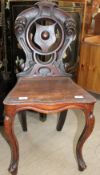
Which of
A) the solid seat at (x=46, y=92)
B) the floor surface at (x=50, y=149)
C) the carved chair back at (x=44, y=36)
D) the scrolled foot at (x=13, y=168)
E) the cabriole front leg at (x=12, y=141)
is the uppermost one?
the carved chair back at (x=44, y=36)

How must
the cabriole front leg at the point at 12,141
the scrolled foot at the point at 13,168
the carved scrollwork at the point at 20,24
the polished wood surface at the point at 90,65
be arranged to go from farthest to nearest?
1. the polished wood surface at the point at 90,65
2. the carved scrollwork at the point at 20,24
3. the scrolled foot at the point at 13,168
4. the cabriole front leg at the point at 12,141

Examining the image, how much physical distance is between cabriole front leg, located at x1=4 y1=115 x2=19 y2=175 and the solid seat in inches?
4.2

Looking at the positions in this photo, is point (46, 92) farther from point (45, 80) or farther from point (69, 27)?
point (69, 27)

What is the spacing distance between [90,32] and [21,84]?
1.46 m

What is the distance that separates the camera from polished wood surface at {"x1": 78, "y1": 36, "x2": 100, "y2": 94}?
2.26 metres

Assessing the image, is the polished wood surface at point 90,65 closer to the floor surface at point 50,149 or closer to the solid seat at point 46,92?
the floor surface at point 50,149

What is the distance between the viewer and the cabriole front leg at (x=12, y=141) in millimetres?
1198

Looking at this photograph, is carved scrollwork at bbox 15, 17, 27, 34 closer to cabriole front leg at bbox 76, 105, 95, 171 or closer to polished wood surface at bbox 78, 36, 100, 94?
cabriole front leg at bbox 76, 105, 95, 171

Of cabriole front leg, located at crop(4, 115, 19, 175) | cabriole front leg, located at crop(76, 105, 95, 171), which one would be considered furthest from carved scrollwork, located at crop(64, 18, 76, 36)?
cabriole front leg, located at crop(4, 115, 19, 175)

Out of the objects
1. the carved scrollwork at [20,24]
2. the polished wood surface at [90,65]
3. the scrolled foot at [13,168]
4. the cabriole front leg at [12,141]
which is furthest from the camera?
the polished wood surface at [90,65]

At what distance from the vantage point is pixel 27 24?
58.7 inches

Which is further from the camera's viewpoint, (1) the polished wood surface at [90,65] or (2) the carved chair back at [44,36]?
(1) the polished wood surface at [90,65]

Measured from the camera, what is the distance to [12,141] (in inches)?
50.1

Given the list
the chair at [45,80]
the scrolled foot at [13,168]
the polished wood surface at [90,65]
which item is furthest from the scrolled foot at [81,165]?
the polished wood surface at [90,65]
